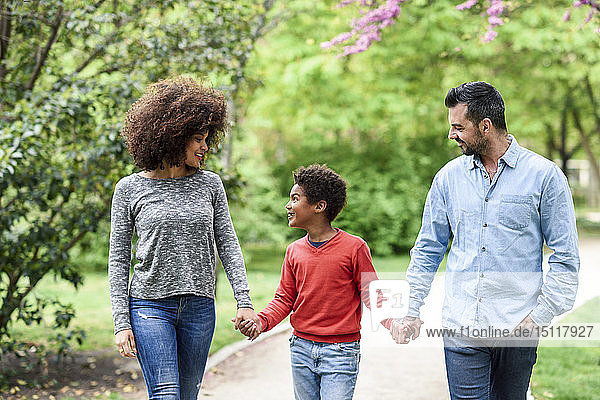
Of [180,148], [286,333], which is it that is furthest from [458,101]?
[286,333]

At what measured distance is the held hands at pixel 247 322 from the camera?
Result: 3371mm

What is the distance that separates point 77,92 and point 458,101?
378 centimetres

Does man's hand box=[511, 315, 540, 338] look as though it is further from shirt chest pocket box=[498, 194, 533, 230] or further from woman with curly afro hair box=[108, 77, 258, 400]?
woman with curly afro hair box=[108, 77, 258, 400]

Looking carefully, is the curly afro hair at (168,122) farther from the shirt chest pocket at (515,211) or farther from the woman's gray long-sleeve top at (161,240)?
the shirt chest pocket at (515,211)

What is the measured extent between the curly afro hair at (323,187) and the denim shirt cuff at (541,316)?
107 cm

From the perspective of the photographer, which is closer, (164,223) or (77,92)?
(164,223)

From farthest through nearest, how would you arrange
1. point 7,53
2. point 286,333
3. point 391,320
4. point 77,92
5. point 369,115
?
1. point 369,115
2. point 286,333
3. point 7,53
4. point 77,92
5. point 391,320

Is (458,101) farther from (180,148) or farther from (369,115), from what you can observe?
(369,115)

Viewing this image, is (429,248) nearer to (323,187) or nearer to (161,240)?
(323,187)

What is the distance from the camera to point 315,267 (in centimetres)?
351

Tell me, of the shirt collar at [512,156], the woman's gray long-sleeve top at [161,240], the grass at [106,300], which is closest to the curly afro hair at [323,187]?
the woman's gray long-sleeve top at [161,240]

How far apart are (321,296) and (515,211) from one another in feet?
3.20

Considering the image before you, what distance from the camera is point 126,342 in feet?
10.4

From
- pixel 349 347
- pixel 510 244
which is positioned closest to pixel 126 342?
pixel 349 347
